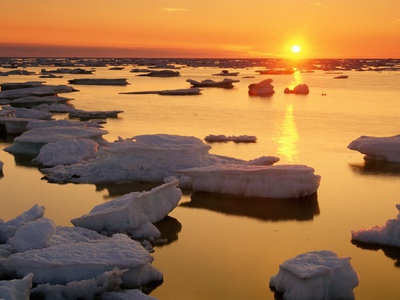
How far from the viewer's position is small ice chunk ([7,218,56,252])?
6344 millimetres

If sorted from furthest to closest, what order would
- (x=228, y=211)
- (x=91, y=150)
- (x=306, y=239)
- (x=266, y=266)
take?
(x=91, y=150) → (x=228, y=211) → (x=306, y=239) → (x=266, y=266)

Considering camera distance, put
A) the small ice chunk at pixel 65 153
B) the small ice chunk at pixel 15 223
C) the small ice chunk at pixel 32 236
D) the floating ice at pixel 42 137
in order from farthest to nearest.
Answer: the floating ice at pixel 42 137 < the small ice chunk at pixel 65 153 < the small ice chunk at pixel 15 223 < the small ice chunk at pixel 32 236

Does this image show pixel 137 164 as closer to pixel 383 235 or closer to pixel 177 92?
pixel 383 235

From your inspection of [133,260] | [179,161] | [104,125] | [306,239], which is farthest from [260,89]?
[133,260]

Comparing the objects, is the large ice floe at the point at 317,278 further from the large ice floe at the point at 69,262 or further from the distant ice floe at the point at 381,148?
the distant ice floe at the point at 381,148

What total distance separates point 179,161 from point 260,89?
24.6 metres

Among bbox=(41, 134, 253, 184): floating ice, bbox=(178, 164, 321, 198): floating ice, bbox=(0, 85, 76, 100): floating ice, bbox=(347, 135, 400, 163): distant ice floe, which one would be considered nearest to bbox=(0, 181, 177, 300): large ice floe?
bbox=(178, 164, 321, 198): floating ice

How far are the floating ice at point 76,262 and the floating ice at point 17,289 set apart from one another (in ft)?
1.10

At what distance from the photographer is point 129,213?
776cm

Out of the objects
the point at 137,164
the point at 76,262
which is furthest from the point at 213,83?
the point at 76,262

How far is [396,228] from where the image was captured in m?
7.53

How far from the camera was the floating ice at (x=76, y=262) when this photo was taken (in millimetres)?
5746

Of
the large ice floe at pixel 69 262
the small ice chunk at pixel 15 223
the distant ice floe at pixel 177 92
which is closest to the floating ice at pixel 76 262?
the large ice floe at pixel 69 262

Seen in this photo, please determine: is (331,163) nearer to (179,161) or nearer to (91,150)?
(179,161)
